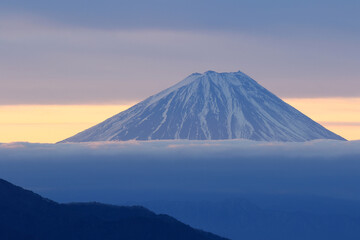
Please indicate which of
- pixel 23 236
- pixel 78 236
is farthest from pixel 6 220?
pixel 78 236

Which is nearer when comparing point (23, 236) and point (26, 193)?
point (23, 236)

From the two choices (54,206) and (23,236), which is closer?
(23,236)

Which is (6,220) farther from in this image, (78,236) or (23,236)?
(78,236)

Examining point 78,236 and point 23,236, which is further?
point 78,236
